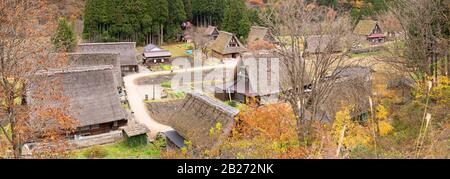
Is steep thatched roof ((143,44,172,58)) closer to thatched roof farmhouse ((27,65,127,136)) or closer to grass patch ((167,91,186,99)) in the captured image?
grass patch ((167,91,186,99))

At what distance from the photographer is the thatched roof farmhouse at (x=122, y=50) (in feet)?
97.1

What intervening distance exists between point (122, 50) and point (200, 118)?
18260mm

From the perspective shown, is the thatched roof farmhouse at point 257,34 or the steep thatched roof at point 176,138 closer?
the steep thatched roof at point 176,138

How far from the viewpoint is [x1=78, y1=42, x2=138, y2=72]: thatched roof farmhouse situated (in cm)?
2961

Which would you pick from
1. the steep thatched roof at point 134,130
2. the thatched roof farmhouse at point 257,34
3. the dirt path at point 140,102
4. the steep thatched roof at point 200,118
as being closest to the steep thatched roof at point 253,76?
the dirt path at point 140,102

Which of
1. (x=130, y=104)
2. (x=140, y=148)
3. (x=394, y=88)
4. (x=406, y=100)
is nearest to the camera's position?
(x=406, y=100)

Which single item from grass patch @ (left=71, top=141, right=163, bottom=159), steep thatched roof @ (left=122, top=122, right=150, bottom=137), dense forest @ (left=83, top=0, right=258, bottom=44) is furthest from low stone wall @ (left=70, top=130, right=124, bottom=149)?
dense forest @ (left=83, top=0, right=258, bottom=44)

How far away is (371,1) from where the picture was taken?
49094 millimetres

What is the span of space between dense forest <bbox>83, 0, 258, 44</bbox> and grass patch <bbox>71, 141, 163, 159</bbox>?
21.7 meters

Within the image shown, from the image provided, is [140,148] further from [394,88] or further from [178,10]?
[178,10]

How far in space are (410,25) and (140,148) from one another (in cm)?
1192

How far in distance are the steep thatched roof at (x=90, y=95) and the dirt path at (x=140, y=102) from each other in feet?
6.63

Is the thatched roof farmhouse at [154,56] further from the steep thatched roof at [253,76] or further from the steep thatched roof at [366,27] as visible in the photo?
the steep thatched roof at [366,27]
